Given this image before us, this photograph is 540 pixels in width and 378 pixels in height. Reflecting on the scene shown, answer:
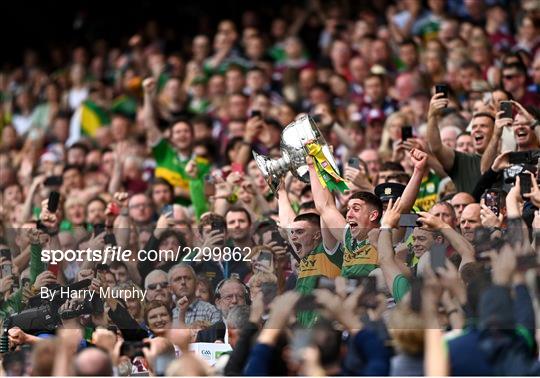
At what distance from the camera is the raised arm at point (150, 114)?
17.3m

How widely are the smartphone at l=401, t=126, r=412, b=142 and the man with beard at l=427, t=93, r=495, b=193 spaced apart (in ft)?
1.72

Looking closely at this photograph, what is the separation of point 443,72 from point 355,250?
571cm

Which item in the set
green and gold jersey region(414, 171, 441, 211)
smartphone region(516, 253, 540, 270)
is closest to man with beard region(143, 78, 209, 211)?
green and gold jersey region(414, 171, 441, 211)

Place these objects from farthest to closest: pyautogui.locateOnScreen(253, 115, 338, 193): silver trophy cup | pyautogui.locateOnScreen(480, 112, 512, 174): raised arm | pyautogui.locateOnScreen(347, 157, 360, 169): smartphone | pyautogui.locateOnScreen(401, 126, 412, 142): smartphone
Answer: pyautogui.locateOnScreen(401, 126, 412, 142): smartphone → pyautogui.locateOnScreen(347, 157, 360, 169): smartphone → pyautogui.locateOnScreen(480, 112, 512, 174): raised arm → pyautogui.locateOnScreen(253, 115, 338, 193): silver trophy cup

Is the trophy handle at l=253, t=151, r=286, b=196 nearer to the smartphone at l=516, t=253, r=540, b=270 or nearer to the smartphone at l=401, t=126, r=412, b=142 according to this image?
the smartphone at l=401, t=126, r=412, b=142

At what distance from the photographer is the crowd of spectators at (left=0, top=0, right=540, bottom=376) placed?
10.2 meters

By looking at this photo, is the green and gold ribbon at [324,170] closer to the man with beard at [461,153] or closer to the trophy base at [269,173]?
the trophy base at [269,173]

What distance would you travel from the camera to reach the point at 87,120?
66.2 ft

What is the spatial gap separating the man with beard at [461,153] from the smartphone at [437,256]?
86.1 inches

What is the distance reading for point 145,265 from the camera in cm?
1271

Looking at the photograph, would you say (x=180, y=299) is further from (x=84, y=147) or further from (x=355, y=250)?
(x=84, y=147)

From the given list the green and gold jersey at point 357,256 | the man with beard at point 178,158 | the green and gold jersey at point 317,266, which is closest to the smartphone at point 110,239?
the green and gold jersey at point 317,266

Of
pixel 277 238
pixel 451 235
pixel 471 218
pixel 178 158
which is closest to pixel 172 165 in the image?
pixel 178 158

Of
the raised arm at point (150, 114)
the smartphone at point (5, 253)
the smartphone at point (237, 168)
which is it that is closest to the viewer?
the smartphone at point (5, 253)
